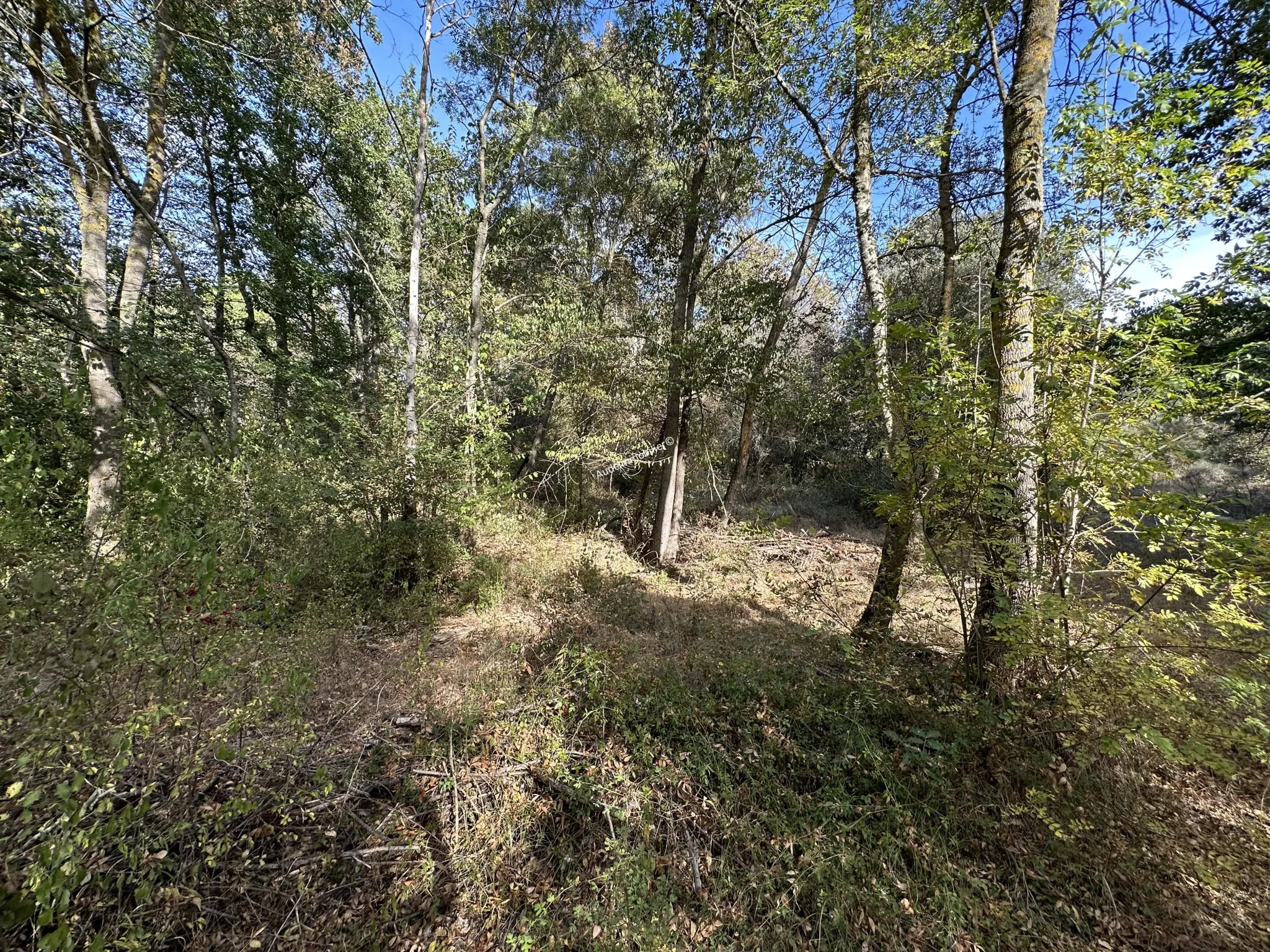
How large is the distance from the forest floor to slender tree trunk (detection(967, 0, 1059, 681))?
61 centimetres

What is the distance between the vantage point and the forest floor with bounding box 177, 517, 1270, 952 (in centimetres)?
223

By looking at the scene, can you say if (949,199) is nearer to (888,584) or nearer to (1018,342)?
(1018,342)

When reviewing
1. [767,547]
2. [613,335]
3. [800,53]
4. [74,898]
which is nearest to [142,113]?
[613,335]

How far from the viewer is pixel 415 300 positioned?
636 cm

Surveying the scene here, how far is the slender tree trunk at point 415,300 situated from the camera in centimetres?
590

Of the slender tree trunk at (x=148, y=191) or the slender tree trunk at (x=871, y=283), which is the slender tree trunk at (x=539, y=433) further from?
the slender tree trunk at (x=871, y=283)

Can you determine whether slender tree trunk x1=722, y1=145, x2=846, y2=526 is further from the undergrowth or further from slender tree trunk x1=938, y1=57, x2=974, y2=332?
the undergrowth

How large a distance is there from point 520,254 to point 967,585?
43.2 feet

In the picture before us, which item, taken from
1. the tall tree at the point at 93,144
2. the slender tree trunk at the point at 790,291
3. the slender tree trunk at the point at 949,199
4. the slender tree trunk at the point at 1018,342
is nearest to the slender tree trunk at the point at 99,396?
the tall tree at the point at 93,144

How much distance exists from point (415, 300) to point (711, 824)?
689 cm

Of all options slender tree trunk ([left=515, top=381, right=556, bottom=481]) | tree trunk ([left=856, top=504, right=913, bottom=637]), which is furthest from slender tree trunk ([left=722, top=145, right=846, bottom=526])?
slender tree trunk ([left=515, top=381, right=556, bottom=481])

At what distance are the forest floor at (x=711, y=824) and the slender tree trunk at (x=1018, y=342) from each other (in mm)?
612

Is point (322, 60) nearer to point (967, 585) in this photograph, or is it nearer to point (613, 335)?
point (613, 335)

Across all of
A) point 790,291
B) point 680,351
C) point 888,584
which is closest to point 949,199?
point 790,291
